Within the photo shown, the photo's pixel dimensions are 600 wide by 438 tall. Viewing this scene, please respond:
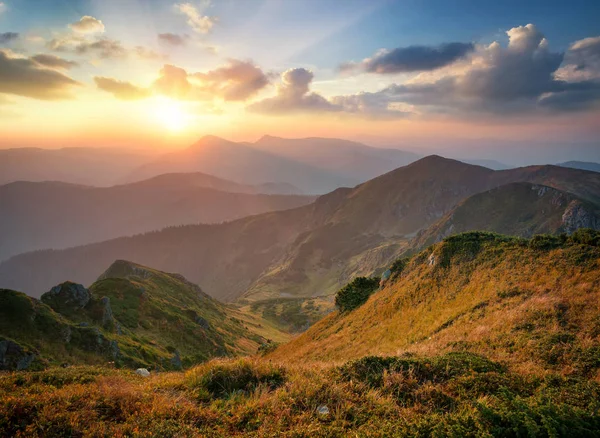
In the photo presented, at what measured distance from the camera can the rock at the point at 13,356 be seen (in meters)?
22.1

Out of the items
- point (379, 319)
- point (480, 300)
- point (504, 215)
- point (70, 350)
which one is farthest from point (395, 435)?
point (504, 215)

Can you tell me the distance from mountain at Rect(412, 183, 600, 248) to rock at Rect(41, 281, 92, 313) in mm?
148148

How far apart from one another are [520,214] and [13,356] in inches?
7509

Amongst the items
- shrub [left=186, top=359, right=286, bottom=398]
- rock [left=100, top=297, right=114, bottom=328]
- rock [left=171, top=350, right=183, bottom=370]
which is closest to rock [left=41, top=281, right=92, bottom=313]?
rock [left=100, top=297, right=114, bottom=328]

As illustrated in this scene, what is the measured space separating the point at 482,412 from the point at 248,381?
7.38 m

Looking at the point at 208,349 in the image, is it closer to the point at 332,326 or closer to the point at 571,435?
the point at 332,326

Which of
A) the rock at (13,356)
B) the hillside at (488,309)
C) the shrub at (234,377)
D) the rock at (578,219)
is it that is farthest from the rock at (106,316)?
the rock at (578,219)

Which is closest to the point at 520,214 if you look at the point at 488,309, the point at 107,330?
the point at 488,309

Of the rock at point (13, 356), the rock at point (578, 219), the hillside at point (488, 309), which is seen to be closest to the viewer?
the hillside at point (488, 309)

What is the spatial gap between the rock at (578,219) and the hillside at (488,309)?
121362mm

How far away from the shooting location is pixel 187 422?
25.6 feet

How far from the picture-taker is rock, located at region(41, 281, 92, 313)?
3712 cm

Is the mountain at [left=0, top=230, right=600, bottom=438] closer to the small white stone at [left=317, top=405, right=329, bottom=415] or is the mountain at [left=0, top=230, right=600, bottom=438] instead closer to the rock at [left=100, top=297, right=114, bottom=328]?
the small white stone at [left=317, top=405, right=329, bottom=415]

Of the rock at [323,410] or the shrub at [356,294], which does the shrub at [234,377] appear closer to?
the rock at [323,410]
